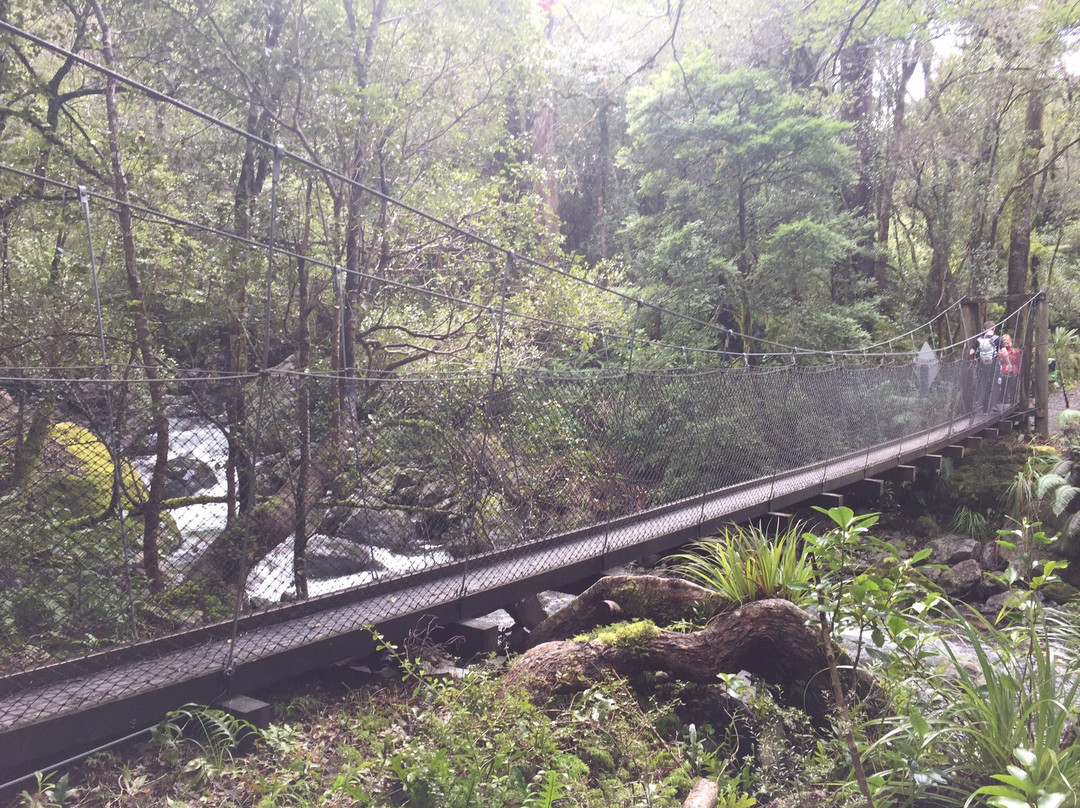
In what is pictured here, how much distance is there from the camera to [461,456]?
286 cm

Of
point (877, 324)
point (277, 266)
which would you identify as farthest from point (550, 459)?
point (877, 324)

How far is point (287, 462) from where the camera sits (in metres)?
2.69

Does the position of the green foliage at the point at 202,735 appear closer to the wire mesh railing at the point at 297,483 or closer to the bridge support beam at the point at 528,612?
the wire mesh railing at the point at 297,483

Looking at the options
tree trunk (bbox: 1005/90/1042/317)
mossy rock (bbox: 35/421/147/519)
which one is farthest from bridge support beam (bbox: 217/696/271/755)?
tree trunk (bbox: 1005/90/1042/317)

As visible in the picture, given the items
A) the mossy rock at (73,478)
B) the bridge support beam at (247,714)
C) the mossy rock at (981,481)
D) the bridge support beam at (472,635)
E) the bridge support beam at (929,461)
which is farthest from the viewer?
the mossy rock at (981,481)

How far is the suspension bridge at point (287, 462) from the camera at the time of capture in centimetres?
204

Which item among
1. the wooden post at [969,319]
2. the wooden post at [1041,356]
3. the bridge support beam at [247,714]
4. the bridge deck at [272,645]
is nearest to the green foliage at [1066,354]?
the wooden post at [969,319]

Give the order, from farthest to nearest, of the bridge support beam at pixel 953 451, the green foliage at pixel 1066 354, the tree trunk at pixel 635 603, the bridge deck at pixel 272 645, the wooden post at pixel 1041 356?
the green foliage at pixel 1066 354 → the wooden post at pixel 1041 356 → the bridge support beam at pixel 953 451 → the tree trunk at pixel 635 603 → the bridge deck at pixel 272 645

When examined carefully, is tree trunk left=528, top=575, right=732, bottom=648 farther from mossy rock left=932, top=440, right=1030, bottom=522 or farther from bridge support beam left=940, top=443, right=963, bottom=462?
mossy rock left=932, top=440, right=1030, bottom=522

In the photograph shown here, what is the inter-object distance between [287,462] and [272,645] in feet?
2.45

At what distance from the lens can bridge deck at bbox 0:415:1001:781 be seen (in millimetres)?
1685

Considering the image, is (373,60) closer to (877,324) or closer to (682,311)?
(682,311)

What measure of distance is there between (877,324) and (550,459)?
8.19m

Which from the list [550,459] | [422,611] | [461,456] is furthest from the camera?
[550,459]
